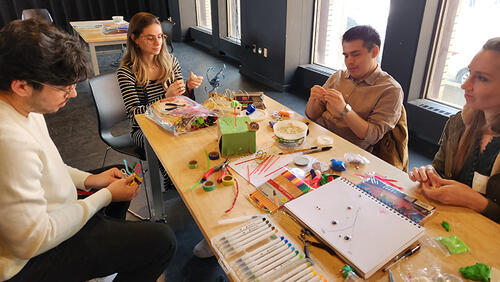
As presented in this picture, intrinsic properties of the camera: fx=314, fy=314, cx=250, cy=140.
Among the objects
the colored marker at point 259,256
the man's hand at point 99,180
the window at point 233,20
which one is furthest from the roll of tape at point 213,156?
the window at point 233,20

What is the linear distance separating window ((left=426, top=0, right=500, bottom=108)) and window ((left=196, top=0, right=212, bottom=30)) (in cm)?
551

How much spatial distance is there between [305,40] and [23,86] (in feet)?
12.7

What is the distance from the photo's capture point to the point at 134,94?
199cm

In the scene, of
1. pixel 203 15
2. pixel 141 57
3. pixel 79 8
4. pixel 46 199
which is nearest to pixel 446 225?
pixel 46 199

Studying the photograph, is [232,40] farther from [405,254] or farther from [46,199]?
[405,254]

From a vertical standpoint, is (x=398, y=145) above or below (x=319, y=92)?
below

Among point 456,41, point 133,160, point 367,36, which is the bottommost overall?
point 133,160

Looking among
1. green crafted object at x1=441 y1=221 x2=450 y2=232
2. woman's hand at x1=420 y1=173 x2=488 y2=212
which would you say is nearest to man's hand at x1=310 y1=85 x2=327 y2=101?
woman's hand at x1=420 y1=173 x2=488 y2=212

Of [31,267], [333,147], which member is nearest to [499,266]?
[333,147]

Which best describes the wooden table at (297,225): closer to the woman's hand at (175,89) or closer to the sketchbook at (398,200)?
the sketchbook at (398,200)

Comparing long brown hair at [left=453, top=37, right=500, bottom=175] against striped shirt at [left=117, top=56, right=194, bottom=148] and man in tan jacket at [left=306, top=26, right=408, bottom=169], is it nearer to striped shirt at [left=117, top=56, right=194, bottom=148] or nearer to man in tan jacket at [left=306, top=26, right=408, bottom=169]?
man in tan jacket at [left=306, top=26, right=408, bottom=169]

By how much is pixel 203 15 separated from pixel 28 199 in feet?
24.3

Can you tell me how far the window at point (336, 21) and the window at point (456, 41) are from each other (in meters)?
0.64

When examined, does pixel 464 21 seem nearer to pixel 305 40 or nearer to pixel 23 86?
pixel 305 40
